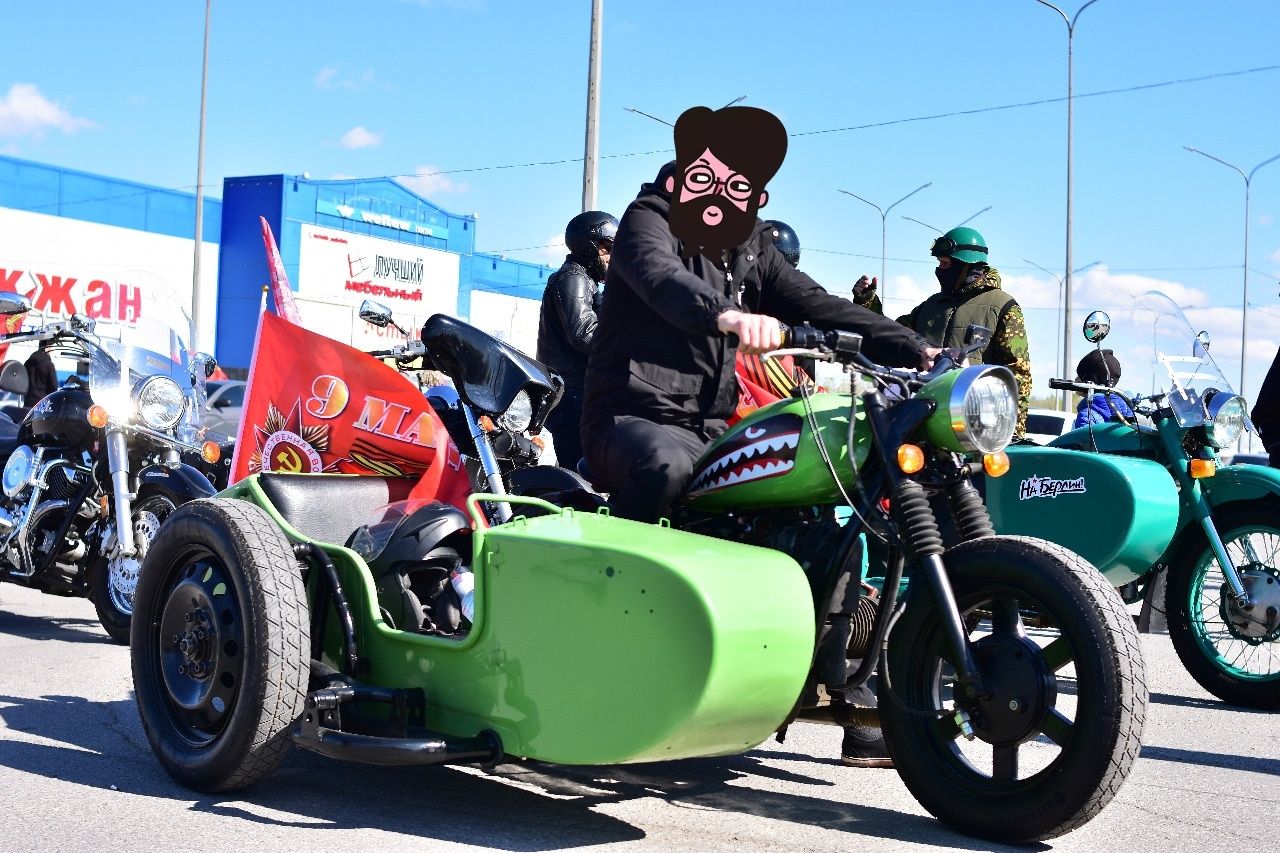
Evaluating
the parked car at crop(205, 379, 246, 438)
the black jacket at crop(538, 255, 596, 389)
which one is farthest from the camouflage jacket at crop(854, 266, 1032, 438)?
the parked car at crop(205, 379, 246, 438)

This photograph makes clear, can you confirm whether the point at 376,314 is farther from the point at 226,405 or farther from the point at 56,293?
the point at 56,293

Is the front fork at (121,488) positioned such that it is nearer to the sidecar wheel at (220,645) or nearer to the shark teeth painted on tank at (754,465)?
the sidecar wheel at (220,645)

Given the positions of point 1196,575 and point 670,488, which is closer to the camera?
point 670,488

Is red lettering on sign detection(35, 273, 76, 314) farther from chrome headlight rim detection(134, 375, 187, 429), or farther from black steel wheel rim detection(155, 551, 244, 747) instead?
black steel wheel rim detection(155, 551, 244, 747)

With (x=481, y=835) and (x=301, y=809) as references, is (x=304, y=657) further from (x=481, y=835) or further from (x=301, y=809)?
(x=481, y=835)

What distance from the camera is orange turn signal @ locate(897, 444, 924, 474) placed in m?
3.57

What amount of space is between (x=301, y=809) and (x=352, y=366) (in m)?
1.53

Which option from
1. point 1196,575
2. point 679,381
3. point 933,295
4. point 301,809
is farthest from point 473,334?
point 1196,575

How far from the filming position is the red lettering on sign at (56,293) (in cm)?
3247

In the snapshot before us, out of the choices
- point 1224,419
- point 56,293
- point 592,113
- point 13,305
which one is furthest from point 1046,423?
point 56,293

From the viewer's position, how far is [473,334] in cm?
484

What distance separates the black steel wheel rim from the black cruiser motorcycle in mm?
2661

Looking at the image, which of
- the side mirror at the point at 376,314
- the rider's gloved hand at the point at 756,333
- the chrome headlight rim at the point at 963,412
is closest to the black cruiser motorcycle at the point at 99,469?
the side mirror at the point at 376,314
